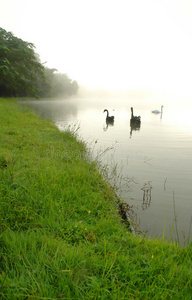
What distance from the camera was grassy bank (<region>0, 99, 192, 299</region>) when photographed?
2146 mm

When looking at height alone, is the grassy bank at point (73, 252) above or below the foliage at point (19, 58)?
below

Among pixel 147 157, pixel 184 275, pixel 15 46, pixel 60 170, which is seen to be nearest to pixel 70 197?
pixel 60 170

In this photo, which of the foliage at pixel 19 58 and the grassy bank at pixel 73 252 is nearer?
the grassy bank at pixel 73 252

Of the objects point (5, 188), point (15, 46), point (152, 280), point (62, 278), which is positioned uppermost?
point (15, 46)

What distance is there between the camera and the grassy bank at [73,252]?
2.15 m

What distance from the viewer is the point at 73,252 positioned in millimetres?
2527

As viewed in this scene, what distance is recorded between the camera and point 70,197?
13.4 ft

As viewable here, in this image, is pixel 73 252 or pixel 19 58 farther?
pixel 19 58

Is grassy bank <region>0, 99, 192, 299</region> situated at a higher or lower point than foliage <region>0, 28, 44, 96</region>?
lower

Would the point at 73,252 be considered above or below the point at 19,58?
below

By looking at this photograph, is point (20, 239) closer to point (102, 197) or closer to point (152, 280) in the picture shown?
point (152, 280)

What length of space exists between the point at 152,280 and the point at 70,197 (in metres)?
2.12

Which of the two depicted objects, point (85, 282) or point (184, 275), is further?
point (184, 275)

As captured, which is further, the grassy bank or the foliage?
the foliage
